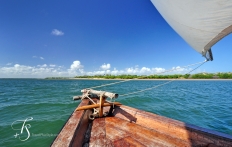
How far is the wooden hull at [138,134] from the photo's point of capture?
77.0 inches

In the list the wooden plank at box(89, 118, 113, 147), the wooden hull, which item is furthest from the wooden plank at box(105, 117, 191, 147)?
the wooden plank at box(89, 118, 113, 147)

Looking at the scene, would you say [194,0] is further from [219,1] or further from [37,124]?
[37,124]

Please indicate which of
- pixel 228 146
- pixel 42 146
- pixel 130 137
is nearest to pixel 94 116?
pixel 130 137

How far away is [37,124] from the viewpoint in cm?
539

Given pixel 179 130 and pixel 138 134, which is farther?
pixel 138 134

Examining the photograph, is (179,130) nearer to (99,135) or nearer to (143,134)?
(143,134)

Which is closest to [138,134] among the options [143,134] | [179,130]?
[143,134]

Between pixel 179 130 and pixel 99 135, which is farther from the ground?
pixel 179 130

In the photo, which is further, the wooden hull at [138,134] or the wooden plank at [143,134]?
the wooden plank at [143,134]

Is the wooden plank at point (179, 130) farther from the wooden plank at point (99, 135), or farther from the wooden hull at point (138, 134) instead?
the wooden plank at point (99, 135)

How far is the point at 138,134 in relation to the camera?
264 cm

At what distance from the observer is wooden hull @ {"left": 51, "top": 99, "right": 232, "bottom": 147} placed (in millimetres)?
1955

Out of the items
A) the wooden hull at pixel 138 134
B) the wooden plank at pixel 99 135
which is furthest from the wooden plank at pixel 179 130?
the wooden plank at pixel 99 135

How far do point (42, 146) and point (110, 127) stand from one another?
249cm
